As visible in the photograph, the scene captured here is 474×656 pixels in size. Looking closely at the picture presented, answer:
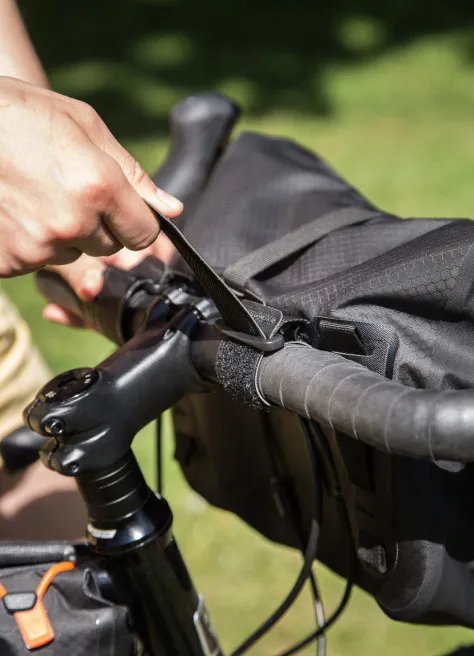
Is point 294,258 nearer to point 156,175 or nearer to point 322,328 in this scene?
point 322,328

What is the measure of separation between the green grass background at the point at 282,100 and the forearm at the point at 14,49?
4.62 feet

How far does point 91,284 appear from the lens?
120cm

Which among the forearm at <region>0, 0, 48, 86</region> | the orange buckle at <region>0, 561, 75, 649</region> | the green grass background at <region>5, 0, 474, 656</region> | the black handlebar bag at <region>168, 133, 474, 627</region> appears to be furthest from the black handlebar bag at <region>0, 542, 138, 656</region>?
the green grass background at <region>5, 0, 474, 656</region>

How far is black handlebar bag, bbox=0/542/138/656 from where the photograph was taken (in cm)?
96

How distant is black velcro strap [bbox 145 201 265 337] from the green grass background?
4.60 ft

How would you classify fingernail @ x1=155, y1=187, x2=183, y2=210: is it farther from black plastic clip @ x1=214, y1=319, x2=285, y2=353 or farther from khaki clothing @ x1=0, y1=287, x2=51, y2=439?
khaki clothing @ x1=0, y1=287, x2=51, y2=439

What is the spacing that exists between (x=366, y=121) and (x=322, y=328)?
3.98 metres

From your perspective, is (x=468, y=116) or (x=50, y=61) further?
(x=50, y=61)

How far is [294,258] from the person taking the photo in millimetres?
1096

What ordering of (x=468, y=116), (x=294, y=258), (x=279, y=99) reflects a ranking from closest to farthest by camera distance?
(x=294, y=258)
(x=468, y=116)
(x=279, y=99)

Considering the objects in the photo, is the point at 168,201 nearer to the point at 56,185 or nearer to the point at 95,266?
the point at 56,185

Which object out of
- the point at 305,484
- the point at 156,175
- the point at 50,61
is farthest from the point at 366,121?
the point at 305,484

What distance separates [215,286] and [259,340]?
0.21ft

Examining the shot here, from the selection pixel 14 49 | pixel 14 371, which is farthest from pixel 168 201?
pixel 14 371
